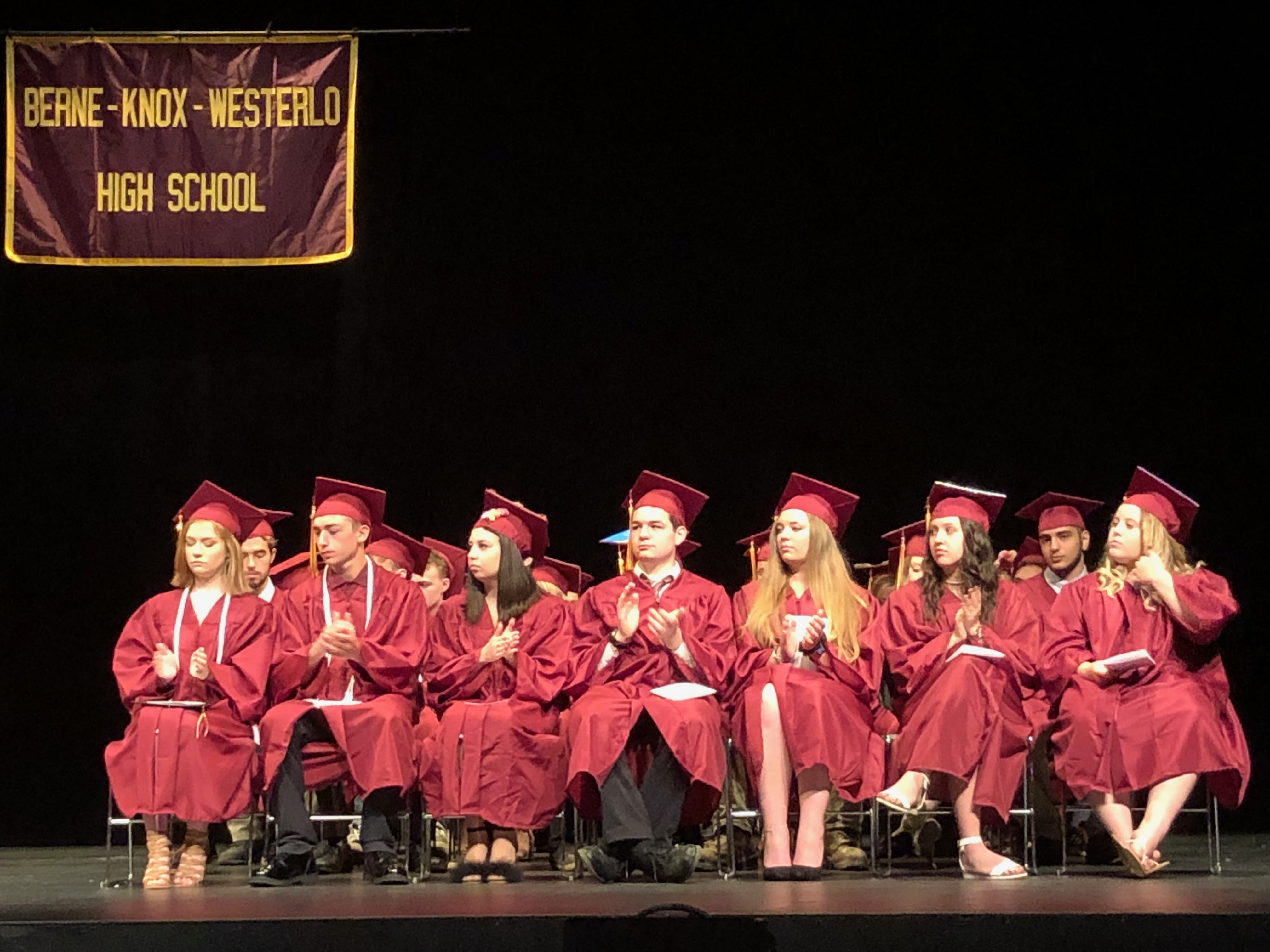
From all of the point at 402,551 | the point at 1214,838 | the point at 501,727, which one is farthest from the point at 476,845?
the point at 1214,838

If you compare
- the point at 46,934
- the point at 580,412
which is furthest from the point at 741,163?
the point at 46,934

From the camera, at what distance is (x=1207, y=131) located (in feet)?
25.8

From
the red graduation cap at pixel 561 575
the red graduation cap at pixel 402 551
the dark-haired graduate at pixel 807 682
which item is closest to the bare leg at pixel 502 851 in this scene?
the dark-haired graduate at pixel 807 682

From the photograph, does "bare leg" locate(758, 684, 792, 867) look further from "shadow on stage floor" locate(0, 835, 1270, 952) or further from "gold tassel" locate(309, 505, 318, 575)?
"gold tassel" locate(309, 505, 318, 575)

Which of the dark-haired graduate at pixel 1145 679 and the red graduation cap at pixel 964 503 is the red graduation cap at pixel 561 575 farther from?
the dark-haired graduate at pixel 1145 679

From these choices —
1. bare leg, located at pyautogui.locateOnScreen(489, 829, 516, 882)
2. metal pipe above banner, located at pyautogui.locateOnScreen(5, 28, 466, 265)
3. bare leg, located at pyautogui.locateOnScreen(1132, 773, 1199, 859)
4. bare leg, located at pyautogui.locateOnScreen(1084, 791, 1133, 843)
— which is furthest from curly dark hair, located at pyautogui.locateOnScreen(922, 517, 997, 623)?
metal pipe above banner, located at pyautogui.locateOnScreen(5, 28, 466, 265)

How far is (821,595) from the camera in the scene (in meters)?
5.96

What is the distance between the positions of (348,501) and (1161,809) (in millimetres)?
2870

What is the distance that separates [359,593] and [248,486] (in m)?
1.99

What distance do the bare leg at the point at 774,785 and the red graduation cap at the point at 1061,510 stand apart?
183cm

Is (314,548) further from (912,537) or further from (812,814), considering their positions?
(912,537)

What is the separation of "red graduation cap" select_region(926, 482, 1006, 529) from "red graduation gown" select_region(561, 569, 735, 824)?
0.78 meters

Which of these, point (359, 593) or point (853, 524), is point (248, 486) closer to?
point (359, 593)

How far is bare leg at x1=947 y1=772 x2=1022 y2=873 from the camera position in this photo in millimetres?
5516
